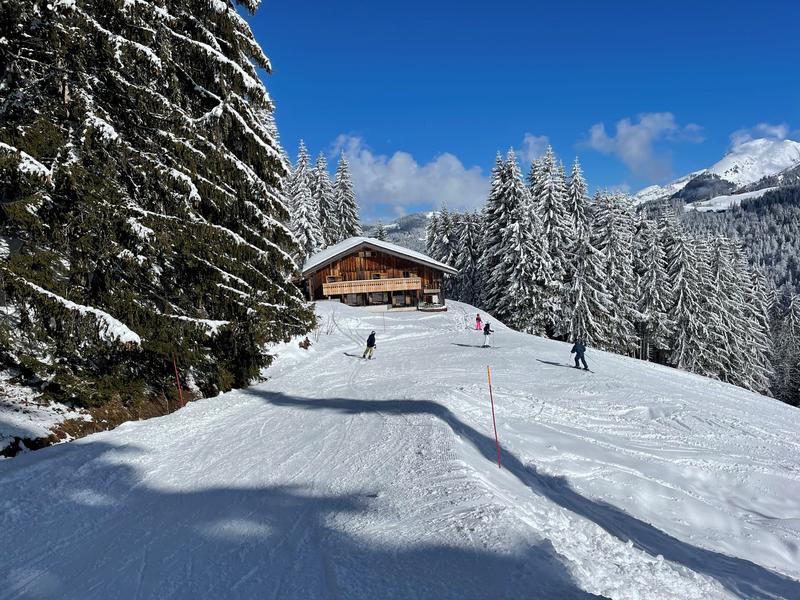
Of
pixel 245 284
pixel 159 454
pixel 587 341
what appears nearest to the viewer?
pixel 159 454

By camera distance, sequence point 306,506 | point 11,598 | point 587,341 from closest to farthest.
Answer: point 11,598
point 306,506
point 587,341

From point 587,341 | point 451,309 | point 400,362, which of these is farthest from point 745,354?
point 400,362

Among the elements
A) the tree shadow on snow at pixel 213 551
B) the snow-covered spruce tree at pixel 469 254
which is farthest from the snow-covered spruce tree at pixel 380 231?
the tree shadow on snow at pixel 213 551

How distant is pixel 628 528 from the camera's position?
812cm

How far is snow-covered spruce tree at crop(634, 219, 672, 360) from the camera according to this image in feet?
129

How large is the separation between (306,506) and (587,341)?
108 ft

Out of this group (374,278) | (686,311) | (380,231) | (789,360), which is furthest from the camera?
(380,231)

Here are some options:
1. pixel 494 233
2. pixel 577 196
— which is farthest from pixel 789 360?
pixel 494 233

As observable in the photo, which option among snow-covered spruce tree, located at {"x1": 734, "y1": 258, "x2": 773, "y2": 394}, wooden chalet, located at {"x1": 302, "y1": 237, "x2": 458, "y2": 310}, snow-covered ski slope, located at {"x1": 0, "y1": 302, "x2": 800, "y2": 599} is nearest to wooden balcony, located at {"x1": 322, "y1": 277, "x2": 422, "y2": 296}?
wooden chalet, located at {"x1": 302, "y1": 237, "x2": 458, "y2": 310}

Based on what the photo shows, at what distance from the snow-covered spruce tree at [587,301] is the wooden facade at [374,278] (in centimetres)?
1080

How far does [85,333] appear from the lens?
28.7 ft

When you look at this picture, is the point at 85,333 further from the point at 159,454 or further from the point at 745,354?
the point at 745,354

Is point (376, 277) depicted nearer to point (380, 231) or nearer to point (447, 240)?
point (447, 240)

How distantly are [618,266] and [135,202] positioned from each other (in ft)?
125
